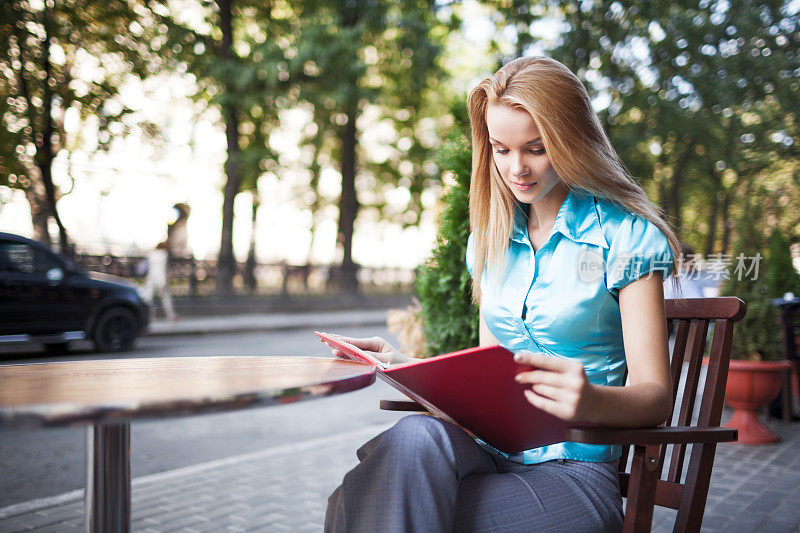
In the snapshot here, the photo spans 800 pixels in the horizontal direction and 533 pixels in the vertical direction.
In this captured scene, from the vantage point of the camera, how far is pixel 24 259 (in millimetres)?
10070

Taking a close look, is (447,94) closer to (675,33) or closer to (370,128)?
(370,128)

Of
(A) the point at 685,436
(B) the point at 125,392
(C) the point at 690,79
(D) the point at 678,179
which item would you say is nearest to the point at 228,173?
(C) the point at 690,79

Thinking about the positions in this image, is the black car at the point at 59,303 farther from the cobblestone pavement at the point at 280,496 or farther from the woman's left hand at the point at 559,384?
the woman's left hand at the point at 559,384

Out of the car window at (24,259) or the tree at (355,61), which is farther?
the tree at (355,61)

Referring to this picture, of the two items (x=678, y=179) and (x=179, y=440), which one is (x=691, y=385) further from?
(x=678, y=179)

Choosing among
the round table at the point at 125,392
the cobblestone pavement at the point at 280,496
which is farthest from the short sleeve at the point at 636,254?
the cobblestone pavement at the point at 280,496

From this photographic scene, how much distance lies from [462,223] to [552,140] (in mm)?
1814

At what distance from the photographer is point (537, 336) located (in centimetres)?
199

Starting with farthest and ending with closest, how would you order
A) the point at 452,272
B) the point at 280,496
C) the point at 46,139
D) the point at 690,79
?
the point at 690,79 → the point at 46,139 → the point at 280,496 → the point at 452,272

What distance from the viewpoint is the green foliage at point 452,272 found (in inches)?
138

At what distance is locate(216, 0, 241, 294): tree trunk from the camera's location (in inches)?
778

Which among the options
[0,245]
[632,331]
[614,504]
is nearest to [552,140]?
[632,331]

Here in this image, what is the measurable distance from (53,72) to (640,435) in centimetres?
1754

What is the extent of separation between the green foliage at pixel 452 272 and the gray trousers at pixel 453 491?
69.4 inches
